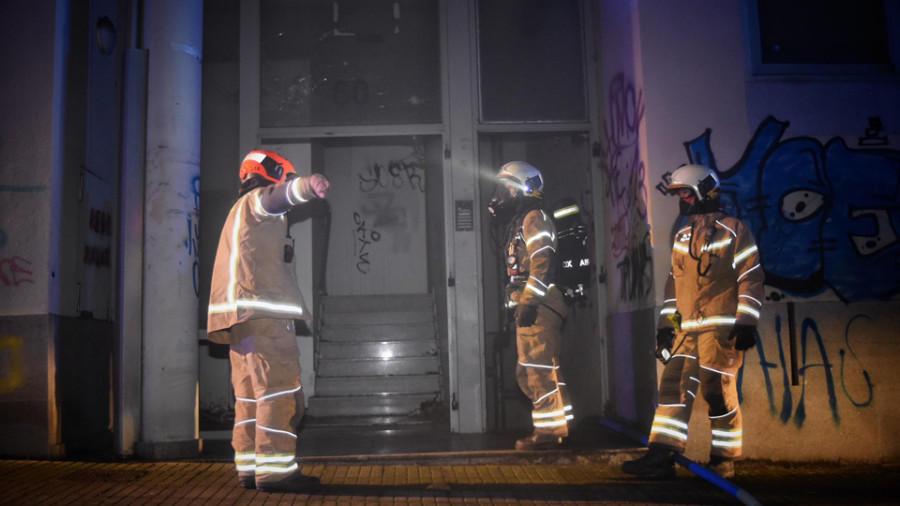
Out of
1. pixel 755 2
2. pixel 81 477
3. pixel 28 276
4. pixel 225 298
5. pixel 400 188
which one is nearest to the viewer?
pixel 225 298

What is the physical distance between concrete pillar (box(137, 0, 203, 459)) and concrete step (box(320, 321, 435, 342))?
9.76ft

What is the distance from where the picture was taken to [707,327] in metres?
5.71

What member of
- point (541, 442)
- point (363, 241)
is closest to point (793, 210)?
point (541, 442)

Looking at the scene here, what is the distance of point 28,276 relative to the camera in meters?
6.61

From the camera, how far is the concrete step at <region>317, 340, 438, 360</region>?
957cm

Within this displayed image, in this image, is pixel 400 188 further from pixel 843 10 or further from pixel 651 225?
pixel 843 10

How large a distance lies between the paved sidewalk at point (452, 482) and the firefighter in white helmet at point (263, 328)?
276 millimetres

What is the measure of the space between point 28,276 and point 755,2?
7024 millimetres

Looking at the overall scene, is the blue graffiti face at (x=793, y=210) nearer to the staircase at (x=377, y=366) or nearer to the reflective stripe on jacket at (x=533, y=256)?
the reflective stripe on jacket at (x=533, y=256)

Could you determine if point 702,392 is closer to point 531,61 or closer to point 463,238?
point 463,238

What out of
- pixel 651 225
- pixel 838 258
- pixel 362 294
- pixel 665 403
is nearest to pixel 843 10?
pixel 838 258

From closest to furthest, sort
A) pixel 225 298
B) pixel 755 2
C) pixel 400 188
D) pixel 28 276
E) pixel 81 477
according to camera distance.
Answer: pixel 225 298
pixel 81 477
pixel 28 276
pixel 755 2
pixel 400 188

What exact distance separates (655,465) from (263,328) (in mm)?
3069

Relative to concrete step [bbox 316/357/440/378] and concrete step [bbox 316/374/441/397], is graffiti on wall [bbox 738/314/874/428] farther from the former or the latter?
concrete step [bbox 316/357/440/378]
